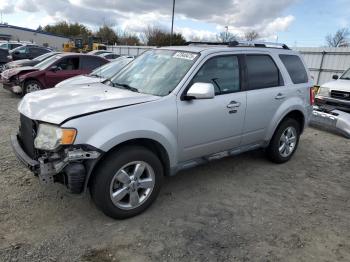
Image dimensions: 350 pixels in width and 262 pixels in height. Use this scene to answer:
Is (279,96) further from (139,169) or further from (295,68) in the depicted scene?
(139,169)

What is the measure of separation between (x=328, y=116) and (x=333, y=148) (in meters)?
1.63

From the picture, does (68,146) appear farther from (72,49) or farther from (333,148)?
(72,49)

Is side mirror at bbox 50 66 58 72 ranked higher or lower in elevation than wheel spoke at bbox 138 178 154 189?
higher

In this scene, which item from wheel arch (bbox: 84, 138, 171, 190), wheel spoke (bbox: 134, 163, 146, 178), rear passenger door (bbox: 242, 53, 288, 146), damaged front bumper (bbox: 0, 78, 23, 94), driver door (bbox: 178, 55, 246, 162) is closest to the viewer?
wheel arch (bbox: 84, 138, 171, 190)

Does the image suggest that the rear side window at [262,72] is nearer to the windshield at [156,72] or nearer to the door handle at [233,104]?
the door handle at [233,104]

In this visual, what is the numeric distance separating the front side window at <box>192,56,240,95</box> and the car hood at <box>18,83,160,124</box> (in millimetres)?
772

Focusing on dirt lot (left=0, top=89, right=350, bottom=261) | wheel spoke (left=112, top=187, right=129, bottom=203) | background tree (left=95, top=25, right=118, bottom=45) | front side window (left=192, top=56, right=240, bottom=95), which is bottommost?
dirt lot (left=0, top=89, right=350, bottom=261)

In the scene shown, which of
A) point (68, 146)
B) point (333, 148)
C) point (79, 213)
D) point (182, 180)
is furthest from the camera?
point (333, 148)

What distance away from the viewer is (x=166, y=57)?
14.4ft

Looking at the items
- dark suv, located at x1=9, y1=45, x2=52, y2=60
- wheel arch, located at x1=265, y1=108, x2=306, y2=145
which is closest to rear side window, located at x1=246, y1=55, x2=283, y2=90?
wheel arch, located at x1=265, y1=108, x2=306, y2=145

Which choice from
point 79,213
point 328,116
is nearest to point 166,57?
point 79,213

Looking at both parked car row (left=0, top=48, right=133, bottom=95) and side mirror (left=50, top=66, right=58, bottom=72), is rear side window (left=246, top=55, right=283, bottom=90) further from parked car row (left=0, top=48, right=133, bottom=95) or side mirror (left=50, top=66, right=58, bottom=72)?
side mirror (left=50, top=66, right=58, bottom=72)

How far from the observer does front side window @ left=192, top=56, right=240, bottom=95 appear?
411cm

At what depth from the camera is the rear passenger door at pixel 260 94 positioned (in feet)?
15.3
